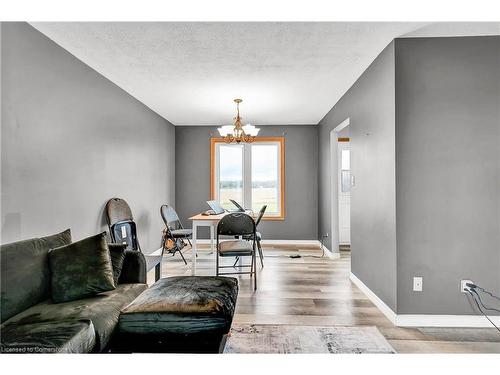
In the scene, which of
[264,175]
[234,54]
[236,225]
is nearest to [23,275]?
[236,225]

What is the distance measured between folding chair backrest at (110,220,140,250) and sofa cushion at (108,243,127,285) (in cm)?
106

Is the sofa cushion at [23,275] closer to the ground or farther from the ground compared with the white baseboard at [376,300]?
farther from the ground

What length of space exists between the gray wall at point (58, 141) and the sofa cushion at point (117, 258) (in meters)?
0.65

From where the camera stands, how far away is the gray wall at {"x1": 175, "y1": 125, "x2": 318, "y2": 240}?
577 cm

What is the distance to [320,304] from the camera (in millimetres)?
2707

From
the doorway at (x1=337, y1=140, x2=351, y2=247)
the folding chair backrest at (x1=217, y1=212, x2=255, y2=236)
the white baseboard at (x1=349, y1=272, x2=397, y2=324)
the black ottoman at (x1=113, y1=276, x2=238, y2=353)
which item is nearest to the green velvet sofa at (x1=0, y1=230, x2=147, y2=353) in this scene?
the black ottoman at (x1=113, y1=276, x2=238, y2=353)

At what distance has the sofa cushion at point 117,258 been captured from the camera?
2.08m

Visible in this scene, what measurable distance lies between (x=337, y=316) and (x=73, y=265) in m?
2.17

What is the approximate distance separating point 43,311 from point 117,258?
1.98 feet

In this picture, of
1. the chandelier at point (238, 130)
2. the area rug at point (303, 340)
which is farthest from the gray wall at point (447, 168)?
the chandelier at point (238, 130)

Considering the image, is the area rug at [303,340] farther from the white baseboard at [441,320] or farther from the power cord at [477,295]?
the power cord at [477,295]

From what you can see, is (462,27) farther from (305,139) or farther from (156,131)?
(156,131)

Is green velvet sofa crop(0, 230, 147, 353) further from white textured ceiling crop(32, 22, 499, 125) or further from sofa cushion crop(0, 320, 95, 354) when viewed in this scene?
white textured ceiling crop(32, 22, 499, 125)

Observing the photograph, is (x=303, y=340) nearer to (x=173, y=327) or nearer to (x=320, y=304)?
(x=320, y=304)
